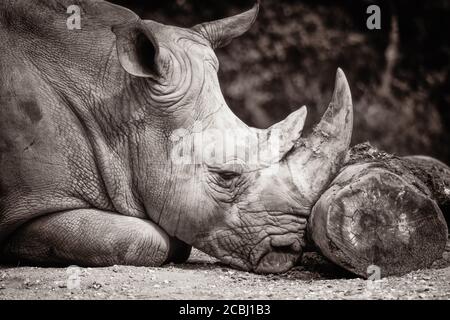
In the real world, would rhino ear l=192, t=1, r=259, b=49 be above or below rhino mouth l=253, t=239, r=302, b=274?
above

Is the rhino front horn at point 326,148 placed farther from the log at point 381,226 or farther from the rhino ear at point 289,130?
the log at point 381,226

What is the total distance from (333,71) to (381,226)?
4.60 m

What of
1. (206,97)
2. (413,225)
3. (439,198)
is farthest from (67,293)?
(439,198)

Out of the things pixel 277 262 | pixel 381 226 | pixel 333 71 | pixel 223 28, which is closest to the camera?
pixel 381 226

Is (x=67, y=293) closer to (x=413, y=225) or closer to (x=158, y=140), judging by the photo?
(x=158, y=140)

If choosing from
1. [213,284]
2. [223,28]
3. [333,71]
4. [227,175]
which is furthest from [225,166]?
[333,71]

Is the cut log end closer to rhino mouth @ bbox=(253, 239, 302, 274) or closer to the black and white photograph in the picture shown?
the black and white photograph

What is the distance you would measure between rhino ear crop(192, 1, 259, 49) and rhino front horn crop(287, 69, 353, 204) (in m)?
1.11

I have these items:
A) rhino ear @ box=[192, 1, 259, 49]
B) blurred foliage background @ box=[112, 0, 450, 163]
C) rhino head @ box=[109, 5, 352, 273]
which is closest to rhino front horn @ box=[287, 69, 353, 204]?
rhino head @ box=[109, 5, 352, 273]

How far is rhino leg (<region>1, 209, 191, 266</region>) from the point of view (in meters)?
4.98

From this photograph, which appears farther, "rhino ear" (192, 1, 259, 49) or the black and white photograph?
"rhino ear" (192, 1, 259, 49)

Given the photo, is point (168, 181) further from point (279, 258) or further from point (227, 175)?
point (279, 258)

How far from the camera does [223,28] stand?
571 cm

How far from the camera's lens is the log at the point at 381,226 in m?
4.54
